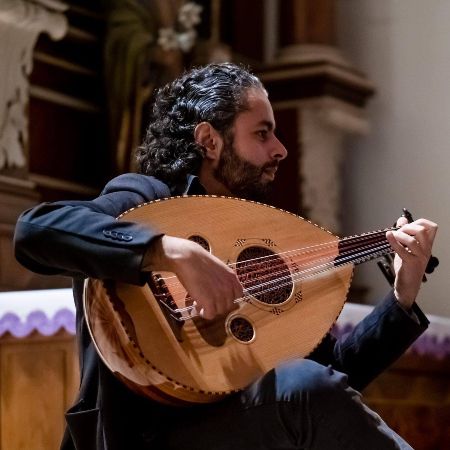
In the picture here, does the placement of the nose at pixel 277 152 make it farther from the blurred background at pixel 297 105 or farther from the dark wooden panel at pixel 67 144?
the dark wooden panel at pixel 67 144

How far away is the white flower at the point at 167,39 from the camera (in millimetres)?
5344

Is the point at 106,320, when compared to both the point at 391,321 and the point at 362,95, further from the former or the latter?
the point at 362,95

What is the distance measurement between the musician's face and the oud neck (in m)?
0.27

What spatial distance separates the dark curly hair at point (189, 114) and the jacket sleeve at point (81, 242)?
0.47 meters

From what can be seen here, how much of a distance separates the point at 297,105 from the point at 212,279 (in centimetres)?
369

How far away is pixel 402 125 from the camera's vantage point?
19.8ft

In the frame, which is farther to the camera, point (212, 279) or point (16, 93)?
point (16, 93)

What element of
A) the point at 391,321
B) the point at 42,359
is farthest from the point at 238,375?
the point at 42,359

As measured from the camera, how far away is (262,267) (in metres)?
2.58

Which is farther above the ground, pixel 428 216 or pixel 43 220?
pixel 43 220

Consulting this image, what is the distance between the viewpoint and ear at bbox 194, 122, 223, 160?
2.85 metres

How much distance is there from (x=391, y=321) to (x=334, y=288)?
0.52ft

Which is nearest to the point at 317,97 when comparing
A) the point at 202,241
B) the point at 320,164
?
the point at 320,164

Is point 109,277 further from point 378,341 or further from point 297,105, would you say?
point 297,105
